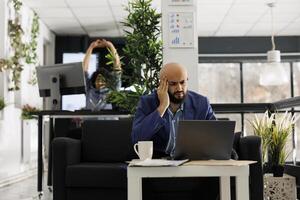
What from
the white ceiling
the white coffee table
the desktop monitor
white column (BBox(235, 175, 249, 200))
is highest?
the white ceiling

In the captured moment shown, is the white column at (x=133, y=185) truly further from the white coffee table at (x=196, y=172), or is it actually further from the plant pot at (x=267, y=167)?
the plant pot at (x=267, y=167)

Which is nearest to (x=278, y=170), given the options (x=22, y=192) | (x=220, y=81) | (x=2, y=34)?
(x=22, y=192)

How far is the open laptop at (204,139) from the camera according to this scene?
195 cm

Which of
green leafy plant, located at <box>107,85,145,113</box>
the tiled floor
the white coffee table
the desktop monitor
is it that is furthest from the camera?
the desktop monitor

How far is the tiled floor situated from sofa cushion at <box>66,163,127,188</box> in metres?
1.29

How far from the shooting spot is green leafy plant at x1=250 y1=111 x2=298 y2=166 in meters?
3.65

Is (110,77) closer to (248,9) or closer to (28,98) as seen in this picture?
(28,98)

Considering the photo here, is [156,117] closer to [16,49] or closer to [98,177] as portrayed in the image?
[98,177]

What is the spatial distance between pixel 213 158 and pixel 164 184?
1.66 feet

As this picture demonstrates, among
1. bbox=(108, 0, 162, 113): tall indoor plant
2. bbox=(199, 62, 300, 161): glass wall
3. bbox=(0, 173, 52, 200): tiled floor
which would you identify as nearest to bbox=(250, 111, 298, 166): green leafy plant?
bbox=(108, 0, 162, 113): tall indoor plant

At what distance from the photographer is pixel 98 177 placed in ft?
9.71

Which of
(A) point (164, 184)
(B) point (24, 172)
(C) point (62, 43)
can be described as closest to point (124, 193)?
(A) point (164, 184)

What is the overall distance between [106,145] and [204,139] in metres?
1.61

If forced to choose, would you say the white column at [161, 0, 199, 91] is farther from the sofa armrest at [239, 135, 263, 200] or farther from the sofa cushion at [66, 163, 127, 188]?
the sofa cushion at [66, 163, 127, 188]
